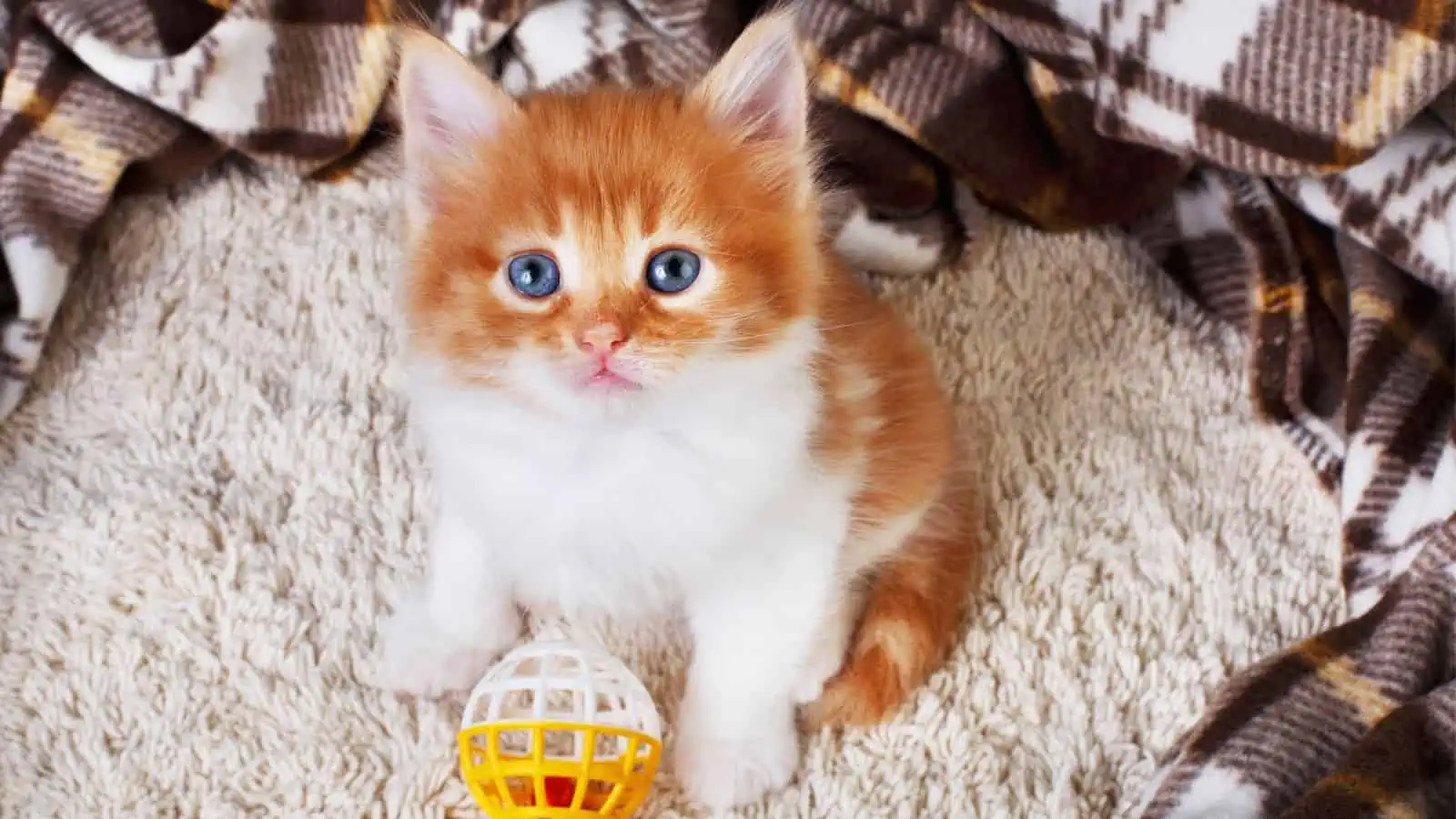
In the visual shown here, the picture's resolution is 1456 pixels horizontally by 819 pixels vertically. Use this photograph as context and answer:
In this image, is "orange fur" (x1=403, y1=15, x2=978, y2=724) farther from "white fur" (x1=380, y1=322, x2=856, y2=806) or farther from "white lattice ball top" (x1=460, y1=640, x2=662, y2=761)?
"white lattice ball top" (x1=460, y1=640, x2=662, y2=761)

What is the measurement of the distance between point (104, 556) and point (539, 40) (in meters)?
0.79

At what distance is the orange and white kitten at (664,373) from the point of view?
975mm

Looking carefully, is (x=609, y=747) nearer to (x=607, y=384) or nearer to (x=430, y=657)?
(x=430, y=657)

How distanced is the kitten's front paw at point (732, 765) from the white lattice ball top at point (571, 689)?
8 centimetres

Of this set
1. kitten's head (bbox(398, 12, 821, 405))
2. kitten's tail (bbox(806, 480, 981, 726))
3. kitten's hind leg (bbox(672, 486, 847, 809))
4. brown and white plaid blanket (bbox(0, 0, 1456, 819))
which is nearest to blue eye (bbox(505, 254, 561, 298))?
kitten's head (bbox(398, 12, 821, 405))

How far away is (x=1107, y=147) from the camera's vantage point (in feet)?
5.11

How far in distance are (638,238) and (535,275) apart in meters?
0.09

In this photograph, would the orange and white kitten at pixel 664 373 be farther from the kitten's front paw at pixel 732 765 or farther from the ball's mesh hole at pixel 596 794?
the ball's mesh hole at pixel 596 794

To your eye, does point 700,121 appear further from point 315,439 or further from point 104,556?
point 104,556

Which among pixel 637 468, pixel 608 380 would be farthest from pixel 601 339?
pixel 637 468

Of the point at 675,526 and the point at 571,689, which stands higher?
the point at 675,526

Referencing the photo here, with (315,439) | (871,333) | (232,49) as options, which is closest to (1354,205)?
(871,333)

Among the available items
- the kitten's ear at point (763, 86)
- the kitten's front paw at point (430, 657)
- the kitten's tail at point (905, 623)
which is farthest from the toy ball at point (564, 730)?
the kitten's ear at point (763, 86)

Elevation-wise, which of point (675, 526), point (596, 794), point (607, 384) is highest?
point (607, 384)
